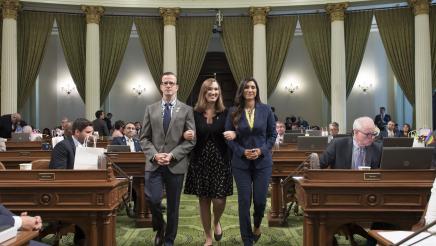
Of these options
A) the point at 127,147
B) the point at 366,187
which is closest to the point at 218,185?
the point at 366,187

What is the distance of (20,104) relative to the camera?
42.2 ft

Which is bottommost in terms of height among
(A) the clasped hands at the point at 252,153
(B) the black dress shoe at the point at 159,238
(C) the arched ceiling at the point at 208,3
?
(B) the black dress shoe at the point at 159,238

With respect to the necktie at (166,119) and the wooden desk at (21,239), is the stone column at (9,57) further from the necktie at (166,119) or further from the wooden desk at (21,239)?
the wooden desk at (21,239)

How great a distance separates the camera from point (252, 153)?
3.67m

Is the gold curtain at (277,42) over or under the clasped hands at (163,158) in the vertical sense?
over

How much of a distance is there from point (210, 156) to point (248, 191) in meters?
0.44

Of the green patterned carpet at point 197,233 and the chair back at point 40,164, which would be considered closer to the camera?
the chair back at point 40,164

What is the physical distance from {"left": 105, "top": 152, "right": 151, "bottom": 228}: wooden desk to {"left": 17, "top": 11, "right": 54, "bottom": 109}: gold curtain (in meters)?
8.47

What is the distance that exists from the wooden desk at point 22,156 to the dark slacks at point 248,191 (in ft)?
12.0

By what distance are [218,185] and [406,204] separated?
147 centimetres

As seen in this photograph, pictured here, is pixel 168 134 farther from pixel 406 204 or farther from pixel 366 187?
pixel 406 204

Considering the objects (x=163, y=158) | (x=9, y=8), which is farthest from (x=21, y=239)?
(x=9, y=8)

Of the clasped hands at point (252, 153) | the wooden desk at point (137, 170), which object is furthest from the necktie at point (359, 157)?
the wooden desk at point (137, 170)

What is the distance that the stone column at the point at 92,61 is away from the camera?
42.1 feet
